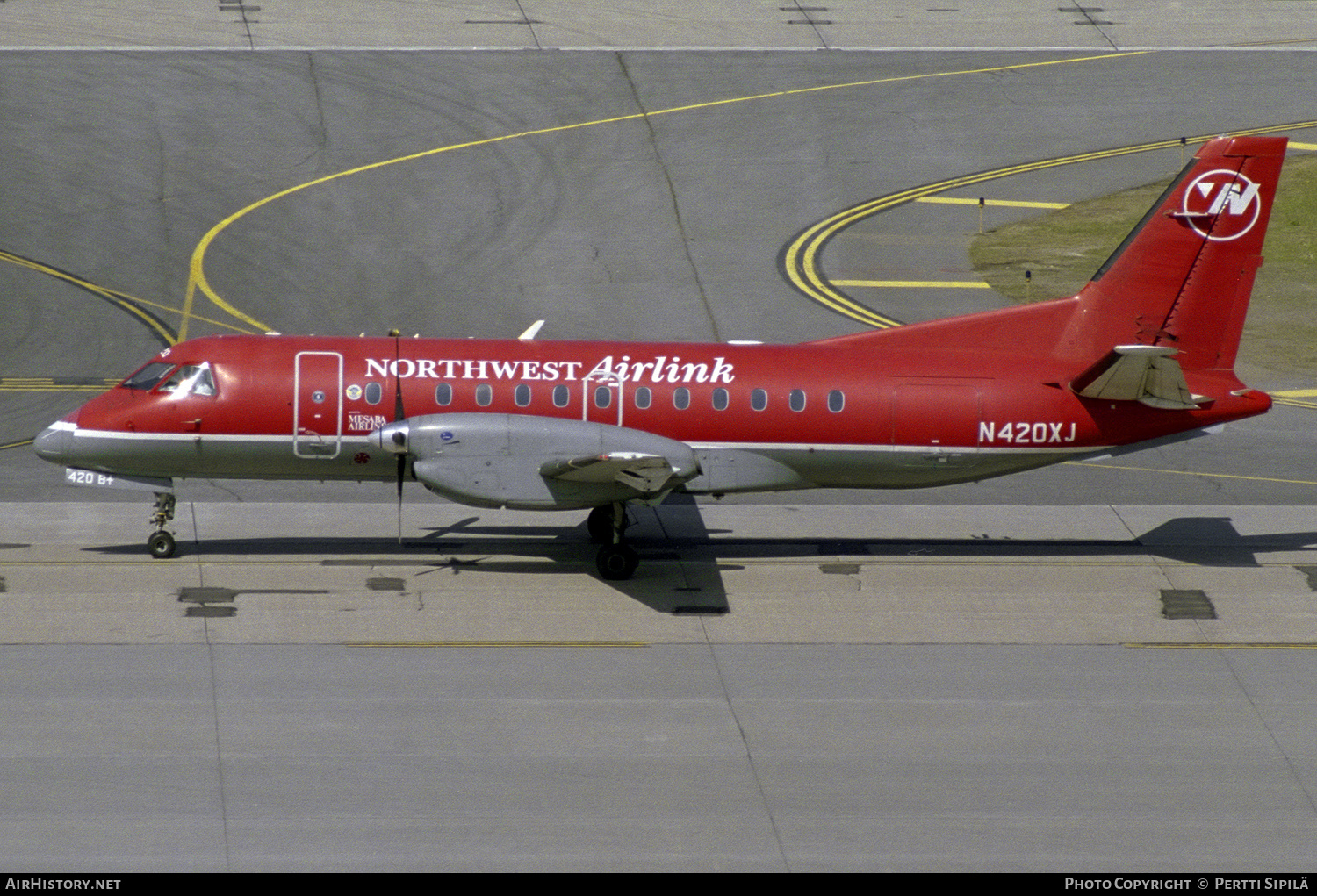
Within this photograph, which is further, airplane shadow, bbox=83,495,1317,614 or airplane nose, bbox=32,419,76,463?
airplane shadow, bbox=83,495,1317,614

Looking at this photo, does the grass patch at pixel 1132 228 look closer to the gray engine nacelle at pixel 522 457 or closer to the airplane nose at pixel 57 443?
the gray engine nacelle at pixel 522 457

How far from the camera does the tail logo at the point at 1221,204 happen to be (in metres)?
24.5

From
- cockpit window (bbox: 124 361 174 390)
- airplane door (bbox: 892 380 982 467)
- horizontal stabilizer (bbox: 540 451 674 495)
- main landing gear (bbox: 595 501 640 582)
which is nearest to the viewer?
horizontal stabilizer (bbox: 540 451 674 495)

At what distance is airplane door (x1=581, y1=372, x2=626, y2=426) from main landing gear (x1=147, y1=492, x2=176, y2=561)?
21.9ft

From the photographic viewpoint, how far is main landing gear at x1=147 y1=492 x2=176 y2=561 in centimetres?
2436

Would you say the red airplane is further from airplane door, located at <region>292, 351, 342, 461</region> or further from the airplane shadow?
the airplane shadow

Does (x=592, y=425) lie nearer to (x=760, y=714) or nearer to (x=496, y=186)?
(x=760, y=714)

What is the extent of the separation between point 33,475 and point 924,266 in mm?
21768

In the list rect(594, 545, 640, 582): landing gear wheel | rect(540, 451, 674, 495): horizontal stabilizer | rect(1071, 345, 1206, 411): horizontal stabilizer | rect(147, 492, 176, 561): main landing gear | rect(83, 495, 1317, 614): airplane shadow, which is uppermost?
rect(1071, 345, 1206, 411): horizontal stabilizer

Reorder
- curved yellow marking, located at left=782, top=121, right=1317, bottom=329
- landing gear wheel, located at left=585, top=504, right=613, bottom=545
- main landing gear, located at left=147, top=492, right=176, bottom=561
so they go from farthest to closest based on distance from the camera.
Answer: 1. curved yellow marking, located at left=782, top=121, right=1317, bottom=329
2. landing gear wheel, located at left=585, top=504, right=613, bottom=545
3. main landing gear, located at left=147, top=492, right=176, bottom=561

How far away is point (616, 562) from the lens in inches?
942

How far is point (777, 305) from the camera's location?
37156mm

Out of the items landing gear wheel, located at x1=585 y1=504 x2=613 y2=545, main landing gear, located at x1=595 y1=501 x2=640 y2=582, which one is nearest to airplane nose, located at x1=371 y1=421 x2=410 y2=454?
main landing gear, located at x1=595 y1=501 x2=640 y2=582

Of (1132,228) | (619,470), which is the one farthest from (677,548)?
(1132,228)
